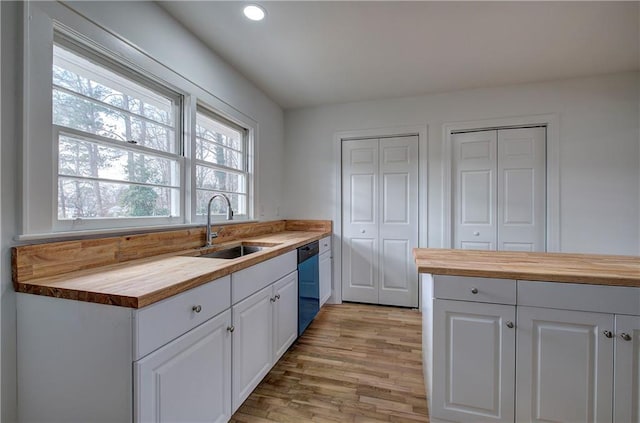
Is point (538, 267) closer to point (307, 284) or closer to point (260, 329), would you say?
point (260, 329)

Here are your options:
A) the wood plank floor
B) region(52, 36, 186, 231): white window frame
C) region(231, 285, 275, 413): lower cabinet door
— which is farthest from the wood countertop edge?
region(52, 36, 186, 231): white window frame

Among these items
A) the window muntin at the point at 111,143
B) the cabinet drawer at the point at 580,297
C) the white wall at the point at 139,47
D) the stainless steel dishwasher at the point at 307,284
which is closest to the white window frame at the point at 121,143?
the window muntin at the point at 111,143

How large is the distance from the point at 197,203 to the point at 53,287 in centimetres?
117

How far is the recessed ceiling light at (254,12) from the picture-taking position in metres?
1.73

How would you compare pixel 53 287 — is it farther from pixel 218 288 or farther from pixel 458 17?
pixel 458 17

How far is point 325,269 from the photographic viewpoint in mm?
3141

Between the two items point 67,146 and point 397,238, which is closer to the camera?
point 67,146

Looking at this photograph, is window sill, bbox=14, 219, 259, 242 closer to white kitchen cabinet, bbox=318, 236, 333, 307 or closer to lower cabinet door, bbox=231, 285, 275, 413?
lower cabinet door, bbox=231, 285, 275, 413

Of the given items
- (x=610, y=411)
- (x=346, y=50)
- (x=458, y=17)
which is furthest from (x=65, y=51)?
(x=610, y=411)

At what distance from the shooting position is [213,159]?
2348mm

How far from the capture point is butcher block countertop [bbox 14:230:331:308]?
0.94 m

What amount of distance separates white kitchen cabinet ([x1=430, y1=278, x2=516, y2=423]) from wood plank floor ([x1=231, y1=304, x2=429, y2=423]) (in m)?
0.27

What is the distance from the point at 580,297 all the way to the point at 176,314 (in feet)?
5.70

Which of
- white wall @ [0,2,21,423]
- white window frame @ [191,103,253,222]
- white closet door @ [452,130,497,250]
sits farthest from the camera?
white closet door @ [452,130,497,250]
